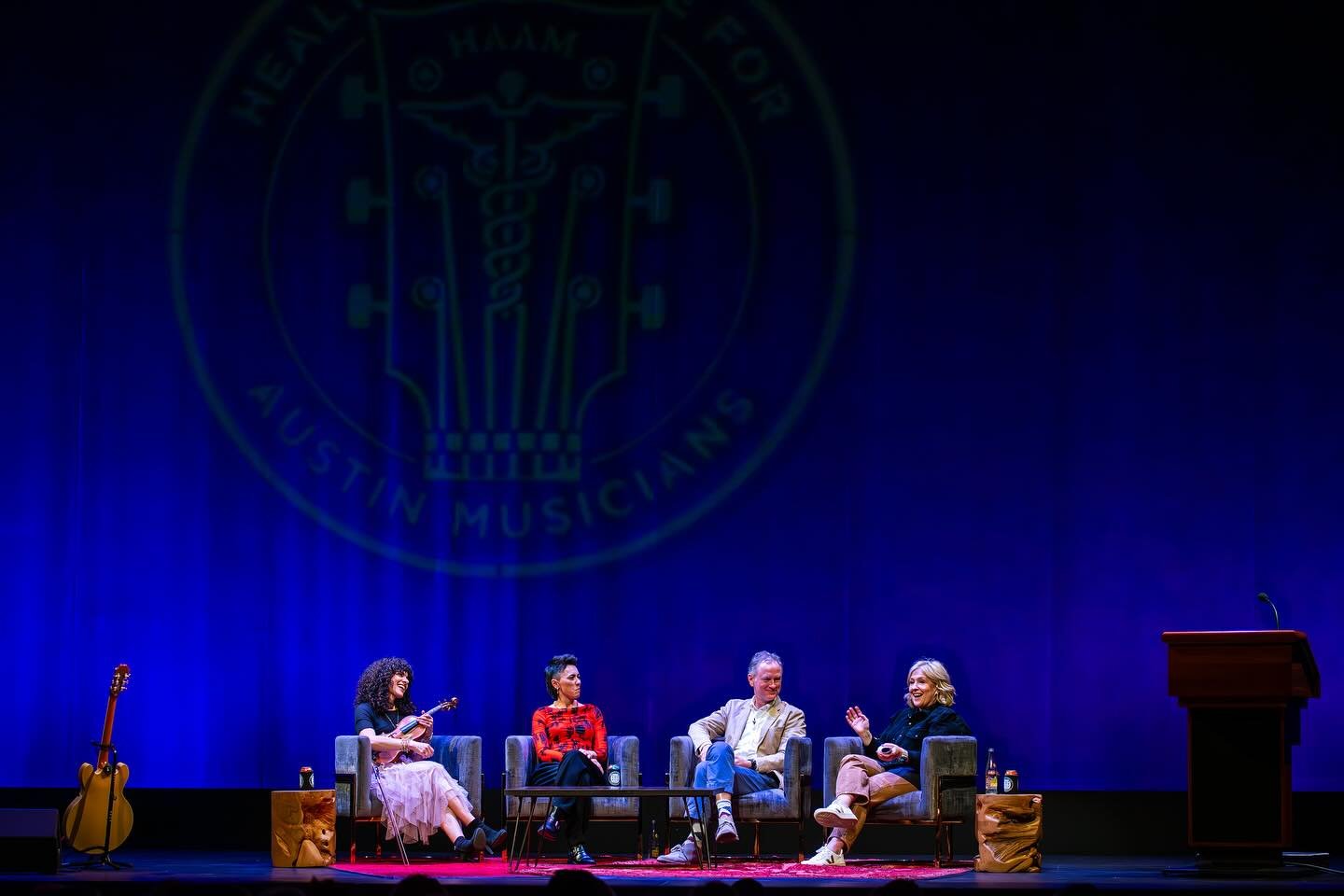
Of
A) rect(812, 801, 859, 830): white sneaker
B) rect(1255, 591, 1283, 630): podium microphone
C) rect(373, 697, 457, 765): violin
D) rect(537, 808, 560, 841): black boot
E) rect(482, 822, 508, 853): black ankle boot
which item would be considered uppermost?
rect(1255, 591, 1283, 630): podium microphone

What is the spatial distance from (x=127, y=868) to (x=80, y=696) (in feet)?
5.34

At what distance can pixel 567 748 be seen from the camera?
25.3 feet

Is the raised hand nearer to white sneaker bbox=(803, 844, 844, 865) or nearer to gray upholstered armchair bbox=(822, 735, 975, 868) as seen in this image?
gray upholstered armchair bbox=(822, 735, 975, 868)

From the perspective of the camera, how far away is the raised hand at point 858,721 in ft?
24.8

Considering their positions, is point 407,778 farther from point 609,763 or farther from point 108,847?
point 108,847


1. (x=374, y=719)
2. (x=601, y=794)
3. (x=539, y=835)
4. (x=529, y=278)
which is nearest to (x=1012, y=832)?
(x=601, y=794)

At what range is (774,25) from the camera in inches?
335

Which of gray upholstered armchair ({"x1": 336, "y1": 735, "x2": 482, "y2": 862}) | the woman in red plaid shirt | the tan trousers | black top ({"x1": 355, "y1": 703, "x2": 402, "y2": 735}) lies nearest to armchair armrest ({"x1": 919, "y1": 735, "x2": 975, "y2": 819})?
the tan trousers

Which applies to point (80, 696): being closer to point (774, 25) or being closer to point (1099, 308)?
point (774, 25)

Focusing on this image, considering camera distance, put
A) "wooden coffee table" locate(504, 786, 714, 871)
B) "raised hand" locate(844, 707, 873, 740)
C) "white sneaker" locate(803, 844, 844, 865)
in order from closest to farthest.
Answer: "wooden coffee table" locate(504, 786, 714, 871), "white sneaker" locate(803, 844, 844, 865), "raised hand" locate(844, 707, 873, 740)

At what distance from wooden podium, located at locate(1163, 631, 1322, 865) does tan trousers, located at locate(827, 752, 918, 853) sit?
1.19 meters

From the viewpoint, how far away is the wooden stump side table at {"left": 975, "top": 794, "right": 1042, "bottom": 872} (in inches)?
276

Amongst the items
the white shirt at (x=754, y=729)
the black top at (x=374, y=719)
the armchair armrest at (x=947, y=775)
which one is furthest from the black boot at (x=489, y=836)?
the armchair armrest at (x=947, y=775)

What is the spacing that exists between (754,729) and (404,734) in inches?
59.6
